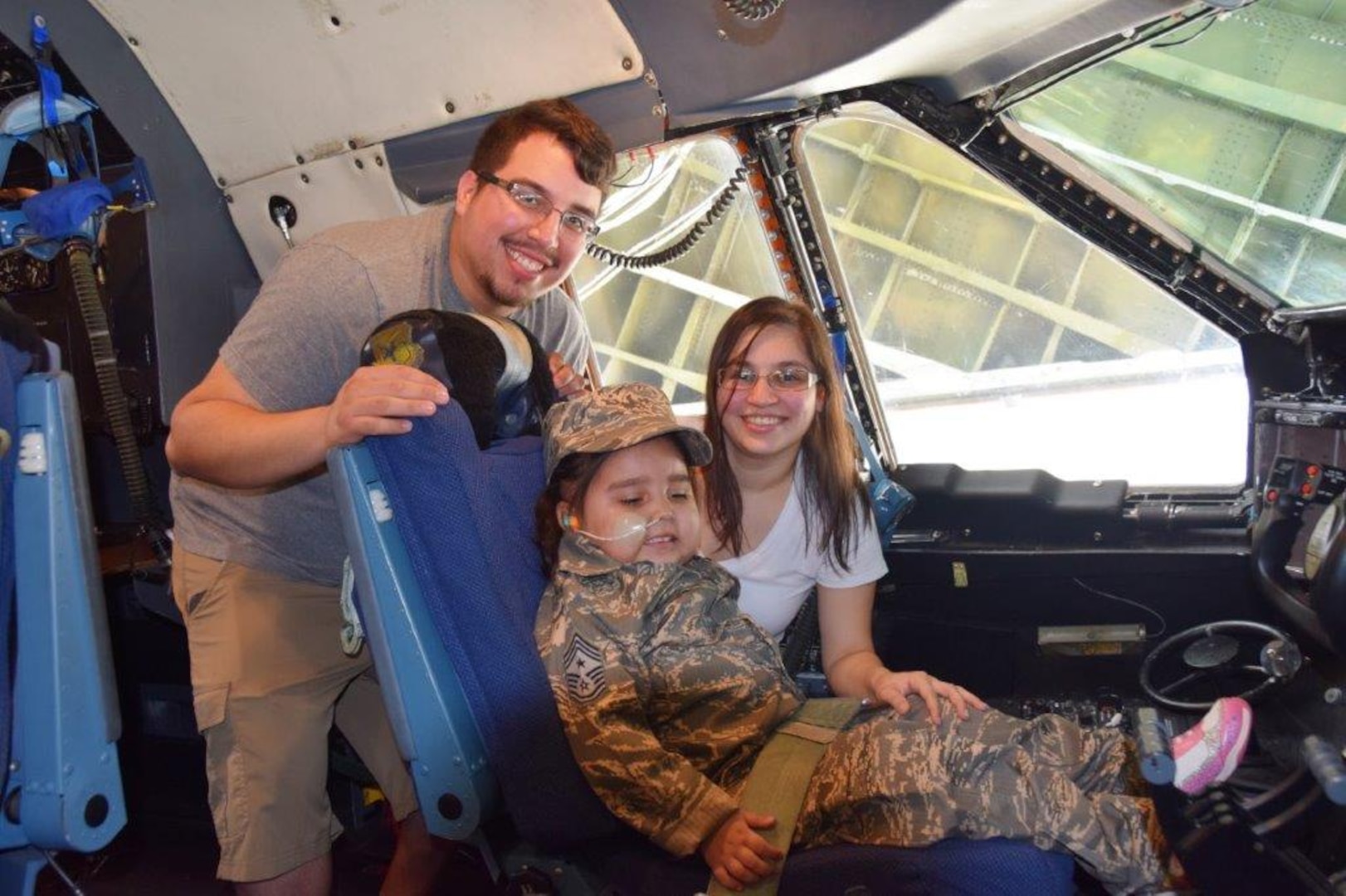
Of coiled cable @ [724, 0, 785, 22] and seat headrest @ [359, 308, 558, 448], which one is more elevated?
coiled cable @ [724, 0, 785, 22]

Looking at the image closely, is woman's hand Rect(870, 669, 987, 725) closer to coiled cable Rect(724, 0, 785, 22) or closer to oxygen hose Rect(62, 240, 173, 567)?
coiled cable Rect(724, 0, 785, 22)

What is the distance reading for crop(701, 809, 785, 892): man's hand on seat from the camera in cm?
149

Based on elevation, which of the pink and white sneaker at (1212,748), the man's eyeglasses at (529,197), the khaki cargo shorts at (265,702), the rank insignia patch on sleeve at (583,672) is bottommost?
the khaki cargo shorts at (265,702)

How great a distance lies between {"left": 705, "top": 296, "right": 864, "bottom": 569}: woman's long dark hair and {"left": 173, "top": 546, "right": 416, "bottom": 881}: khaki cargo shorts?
2.57 ft

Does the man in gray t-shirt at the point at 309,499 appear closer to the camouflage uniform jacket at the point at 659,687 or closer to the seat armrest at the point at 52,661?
the seat armrest at the point at 52,661

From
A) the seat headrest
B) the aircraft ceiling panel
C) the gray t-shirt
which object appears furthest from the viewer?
the aircraft ceiling panel

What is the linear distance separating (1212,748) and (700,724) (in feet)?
2.51

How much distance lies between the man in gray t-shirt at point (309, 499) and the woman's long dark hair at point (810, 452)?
33 centimetres

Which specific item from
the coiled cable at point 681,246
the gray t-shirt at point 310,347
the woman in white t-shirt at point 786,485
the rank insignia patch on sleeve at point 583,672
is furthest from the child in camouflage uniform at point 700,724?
the coiled cable at point 681,246

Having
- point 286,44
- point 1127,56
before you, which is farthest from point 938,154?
point 286,44

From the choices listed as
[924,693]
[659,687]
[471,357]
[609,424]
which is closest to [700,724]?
[659,687]

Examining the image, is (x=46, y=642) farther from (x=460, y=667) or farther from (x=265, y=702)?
(x=460, y=667)

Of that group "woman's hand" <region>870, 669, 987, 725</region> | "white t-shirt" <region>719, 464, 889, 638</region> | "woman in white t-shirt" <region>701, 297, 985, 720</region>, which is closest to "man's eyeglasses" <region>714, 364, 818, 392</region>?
"woman in white t-shirt" <region>701, 297, 985, 720</region>

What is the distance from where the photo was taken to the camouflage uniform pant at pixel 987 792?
153 centimetres
